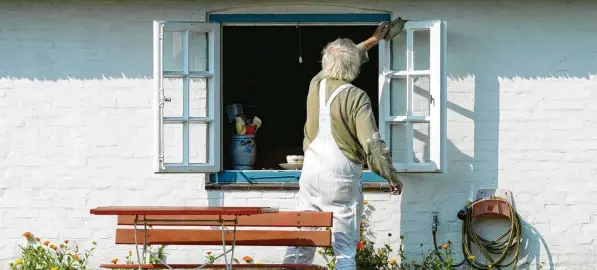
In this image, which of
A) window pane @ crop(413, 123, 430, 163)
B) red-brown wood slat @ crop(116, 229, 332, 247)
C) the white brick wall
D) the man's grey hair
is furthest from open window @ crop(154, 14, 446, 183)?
red-brown wood slat @ crop(116, 229, 332, 247)

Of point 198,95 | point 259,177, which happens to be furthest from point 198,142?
point 259,177

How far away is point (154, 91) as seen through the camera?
10.5 metres

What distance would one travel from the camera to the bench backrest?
8.79 metres

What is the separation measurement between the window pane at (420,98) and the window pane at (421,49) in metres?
0.11

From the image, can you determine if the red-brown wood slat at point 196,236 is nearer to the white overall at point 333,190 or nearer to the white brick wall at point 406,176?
the white overall at point 333,190

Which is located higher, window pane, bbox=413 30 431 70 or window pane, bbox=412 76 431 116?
window pane, bbox=413 30 431 70

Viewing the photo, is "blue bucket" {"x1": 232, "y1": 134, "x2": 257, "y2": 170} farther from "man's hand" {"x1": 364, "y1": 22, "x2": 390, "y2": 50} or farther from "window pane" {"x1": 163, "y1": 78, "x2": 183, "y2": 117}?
"man's hand" {"x1": 364, "y1": 22, "x2": 390, "y2": 50}

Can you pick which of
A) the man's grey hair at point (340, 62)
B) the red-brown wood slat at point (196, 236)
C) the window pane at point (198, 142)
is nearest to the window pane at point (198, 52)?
the window pane at point (198, 142)

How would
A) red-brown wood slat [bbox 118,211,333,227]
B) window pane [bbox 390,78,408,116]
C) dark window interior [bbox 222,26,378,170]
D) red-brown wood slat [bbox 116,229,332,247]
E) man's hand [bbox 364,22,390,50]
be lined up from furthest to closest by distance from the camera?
1. dark window interior [bbox 222,26,378,170]
2. window pane [bbox 390,78,408,116]
3. man's hand [bbox 364,22,390,50]
4. red-brown wood slat [bbox 116,229,332,247]
5. red-brown wood slat [bbox 118,211,333,227]

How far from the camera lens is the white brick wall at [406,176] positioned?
35.0 ft

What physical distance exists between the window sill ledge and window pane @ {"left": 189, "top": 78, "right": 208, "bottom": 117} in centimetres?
57

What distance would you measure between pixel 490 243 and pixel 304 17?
2.24 m

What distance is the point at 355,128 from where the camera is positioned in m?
9.21

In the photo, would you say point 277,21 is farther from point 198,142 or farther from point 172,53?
point 198,142
